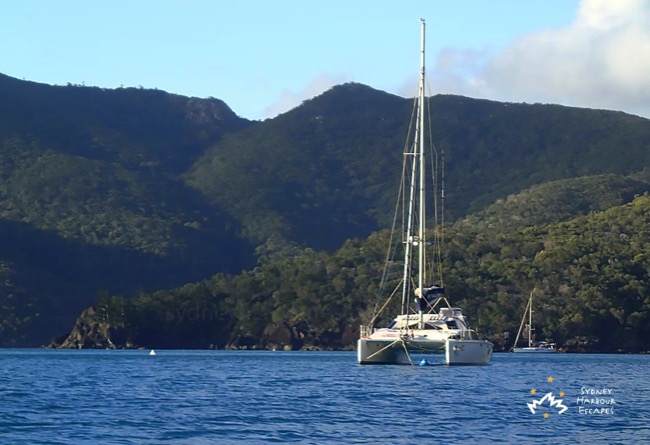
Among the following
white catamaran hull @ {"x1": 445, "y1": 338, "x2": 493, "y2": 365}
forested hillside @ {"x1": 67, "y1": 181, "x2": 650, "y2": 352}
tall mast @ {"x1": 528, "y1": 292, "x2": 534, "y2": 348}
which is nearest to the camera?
white catamaran hull @ {"x1": 445, "y1": 338, "x2": 493, "y2": 365}

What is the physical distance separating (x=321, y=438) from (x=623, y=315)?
127217 millimetres

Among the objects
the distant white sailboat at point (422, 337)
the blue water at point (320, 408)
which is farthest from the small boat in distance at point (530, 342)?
the blue water at point (320, 408)

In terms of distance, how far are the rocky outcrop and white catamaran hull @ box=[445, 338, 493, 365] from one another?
104m

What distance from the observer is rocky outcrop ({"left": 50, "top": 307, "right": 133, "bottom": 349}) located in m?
187

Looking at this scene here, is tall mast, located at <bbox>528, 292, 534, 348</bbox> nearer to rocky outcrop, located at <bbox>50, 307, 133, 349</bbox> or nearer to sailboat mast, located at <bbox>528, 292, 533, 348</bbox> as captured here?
sailboat mast, located at <bbox>528, 292, 533, 348</bbox>

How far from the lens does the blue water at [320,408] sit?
4322cm

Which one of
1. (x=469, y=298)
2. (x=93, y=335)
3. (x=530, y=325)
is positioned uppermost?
(x=469, y=298)

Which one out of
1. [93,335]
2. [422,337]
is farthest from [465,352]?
[93,335]

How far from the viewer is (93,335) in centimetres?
18912

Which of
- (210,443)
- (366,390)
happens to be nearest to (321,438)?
(210,443)

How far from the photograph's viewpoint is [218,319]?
192 meters

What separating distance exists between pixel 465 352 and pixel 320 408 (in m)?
34.8

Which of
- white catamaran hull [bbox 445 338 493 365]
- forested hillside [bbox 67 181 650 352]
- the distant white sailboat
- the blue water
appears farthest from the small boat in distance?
the blue water

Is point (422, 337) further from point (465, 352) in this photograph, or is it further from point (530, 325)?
point (530, 325)
